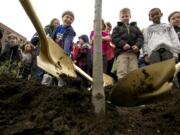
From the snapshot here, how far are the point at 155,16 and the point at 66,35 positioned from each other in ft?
3.62

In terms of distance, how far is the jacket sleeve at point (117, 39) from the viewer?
4.34 meters

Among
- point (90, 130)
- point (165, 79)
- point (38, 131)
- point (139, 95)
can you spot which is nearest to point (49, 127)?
point (38, 131)

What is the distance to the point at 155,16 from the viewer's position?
15.0 ft

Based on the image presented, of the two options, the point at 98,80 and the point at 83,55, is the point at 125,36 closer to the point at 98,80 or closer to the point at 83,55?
the point at 83,55

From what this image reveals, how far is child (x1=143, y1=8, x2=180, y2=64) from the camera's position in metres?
4.30

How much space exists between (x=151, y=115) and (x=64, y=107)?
0.59 meters

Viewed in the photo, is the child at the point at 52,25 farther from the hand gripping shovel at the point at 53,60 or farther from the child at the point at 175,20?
the hand gripping shovel at the point at 53,60

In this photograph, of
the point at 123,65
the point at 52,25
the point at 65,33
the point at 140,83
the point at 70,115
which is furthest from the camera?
the point at 52,25

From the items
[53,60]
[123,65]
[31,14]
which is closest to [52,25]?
[123,65]

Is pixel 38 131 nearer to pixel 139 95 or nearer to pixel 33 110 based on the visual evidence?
pixel 33 110

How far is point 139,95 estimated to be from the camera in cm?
257

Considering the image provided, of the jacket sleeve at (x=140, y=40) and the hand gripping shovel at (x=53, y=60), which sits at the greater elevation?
the jacket sleeve at (x=140, y=40)

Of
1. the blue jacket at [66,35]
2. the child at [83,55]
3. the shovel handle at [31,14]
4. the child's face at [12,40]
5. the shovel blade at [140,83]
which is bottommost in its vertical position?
the shovel blade at [140,83]

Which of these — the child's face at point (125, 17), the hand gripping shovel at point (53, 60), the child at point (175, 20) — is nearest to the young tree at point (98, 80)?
the hand gripping shovel at point (53, 60)
